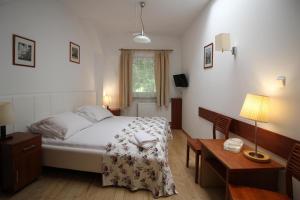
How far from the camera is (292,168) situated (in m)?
1.42

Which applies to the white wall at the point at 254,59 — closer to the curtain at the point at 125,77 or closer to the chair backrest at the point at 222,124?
the chair backrest at the point at 222,124

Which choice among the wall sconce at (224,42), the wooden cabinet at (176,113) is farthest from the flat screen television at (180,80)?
the wall sconce at (224,42)

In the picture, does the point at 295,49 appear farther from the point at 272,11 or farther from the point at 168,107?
the point at 168,107

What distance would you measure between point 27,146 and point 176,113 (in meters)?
3.93

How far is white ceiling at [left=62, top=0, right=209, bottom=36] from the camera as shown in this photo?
3272mm

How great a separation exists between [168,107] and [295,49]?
398cm

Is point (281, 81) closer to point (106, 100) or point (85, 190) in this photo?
point (85, 190)

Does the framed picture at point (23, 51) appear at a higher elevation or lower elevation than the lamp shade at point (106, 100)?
higher

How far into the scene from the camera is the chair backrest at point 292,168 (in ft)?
4.53

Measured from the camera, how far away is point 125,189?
2217 mm

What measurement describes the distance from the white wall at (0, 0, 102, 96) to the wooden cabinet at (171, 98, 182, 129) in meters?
2.41

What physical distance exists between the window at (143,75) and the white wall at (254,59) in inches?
76.0

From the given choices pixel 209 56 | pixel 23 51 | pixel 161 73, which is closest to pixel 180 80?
pixel 161 73

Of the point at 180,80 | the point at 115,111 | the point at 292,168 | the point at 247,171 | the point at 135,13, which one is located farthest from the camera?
the point at 115,111
